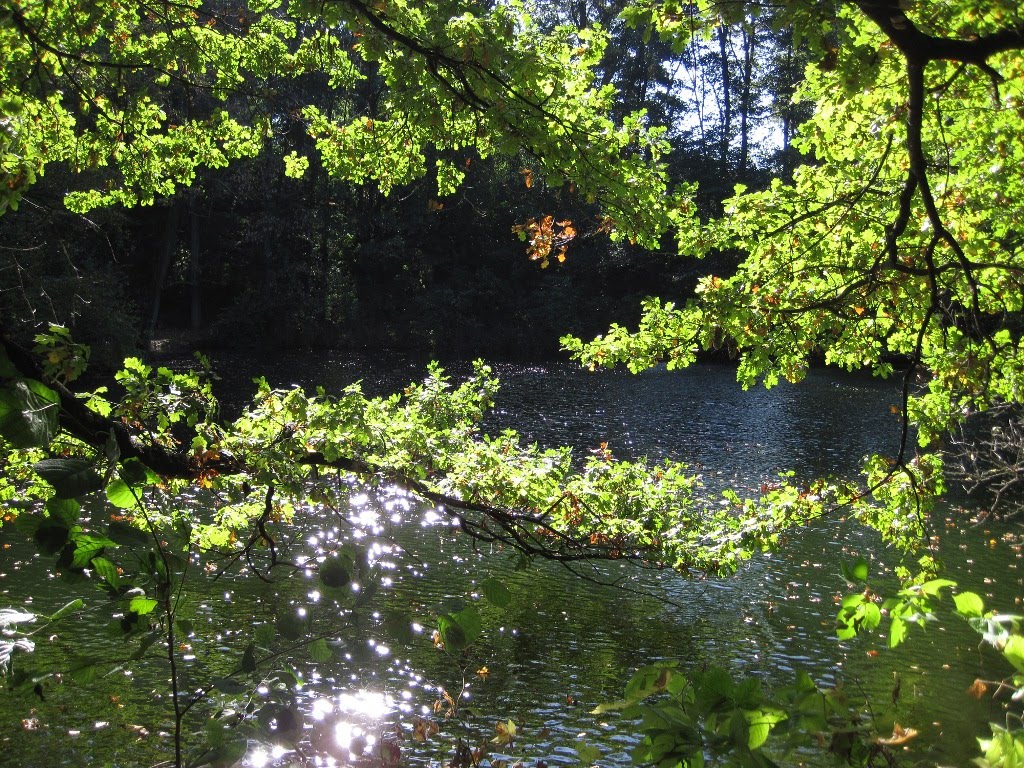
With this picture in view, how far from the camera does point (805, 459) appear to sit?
58.4 ft

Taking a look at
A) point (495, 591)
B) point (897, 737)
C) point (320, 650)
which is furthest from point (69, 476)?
point (897, 737)

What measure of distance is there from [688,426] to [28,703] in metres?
16.8

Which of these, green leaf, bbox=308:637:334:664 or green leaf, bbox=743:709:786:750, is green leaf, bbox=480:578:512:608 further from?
green leaf, bbox=743:709:786:750

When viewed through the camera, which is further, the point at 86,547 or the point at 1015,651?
the point at 86,547

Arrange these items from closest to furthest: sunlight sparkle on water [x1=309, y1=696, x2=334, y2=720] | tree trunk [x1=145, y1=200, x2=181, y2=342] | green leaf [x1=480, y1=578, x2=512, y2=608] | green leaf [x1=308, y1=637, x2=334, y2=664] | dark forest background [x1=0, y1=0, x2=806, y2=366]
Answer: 1. green leaf [x1=308, y1=637, x2=334, y2=664]
2. green leaf [x1=480, y1=578, x2=512, y2=608]
3. sunlight sparkle on water [x1=309, y1=696, x2=334, y2=720]
4. tree trunk [x1=145, y1=200, x2=181, y2=342]
5. dark forest background [x1=0, y1=0, x2=806, y2=366]

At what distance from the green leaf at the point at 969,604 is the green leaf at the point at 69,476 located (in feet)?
4.80

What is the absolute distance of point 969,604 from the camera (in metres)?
1.29

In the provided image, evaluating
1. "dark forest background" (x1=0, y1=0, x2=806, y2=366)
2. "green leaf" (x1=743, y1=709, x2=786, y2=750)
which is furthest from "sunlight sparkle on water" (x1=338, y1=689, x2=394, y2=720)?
"dark forest background" (x1=0, y1=0, x2=806, y2=366)

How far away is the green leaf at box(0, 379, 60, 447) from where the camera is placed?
1401mm

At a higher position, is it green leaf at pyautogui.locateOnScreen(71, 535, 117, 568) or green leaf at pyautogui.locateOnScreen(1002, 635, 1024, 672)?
green leaf at pyautogui.locateOnScreen(71, 535, 117, 568)

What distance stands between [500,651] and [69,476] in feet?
24.0

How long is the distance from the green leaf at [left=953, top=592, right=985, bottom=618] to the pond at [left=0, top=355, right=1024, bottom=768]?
43.2 inches

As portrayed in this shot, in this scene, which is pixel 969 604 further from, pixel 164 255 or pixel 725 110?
pixel 725 110

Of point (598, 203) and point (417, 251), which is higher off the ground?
point (417, 251)
